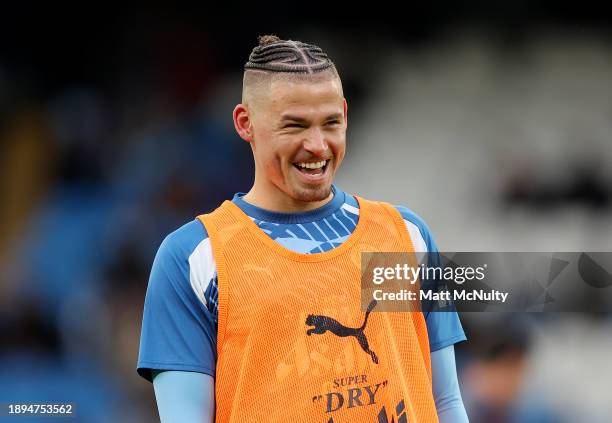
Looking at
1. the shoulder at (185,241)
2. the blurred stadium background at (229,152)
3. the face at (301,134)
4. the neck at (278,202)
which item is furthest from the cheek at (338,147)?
the blurred stadium background at (229,152)

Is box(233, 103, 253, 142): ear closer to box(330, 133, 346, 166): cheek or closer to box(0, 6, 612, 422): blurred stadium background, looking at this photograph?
box(330, 133, 346, 166): cheek

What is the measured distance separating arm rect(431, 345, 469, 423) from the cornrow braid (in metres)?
0.74

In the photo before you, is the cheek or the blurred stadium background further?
the blurred stadium background

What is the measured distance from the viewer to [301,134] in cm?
226

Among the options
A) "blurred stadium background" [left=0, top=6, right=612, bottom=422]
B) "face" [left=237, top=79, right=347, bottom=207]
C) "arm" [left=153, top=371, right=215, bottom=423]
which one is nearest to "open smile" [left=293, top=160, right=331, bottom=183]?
"face" [left=237, top=79, right=347, bottom=207]

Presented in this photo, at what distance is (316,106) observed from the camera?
7.39 feet

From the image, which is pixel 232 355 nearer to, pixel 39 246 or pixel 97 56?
pixel 39 246

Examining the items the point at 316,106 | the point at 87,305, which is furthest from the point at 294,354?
the point at 87,305

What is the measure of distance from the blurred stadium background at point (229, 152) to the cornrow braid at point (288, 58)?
3130 millimetres

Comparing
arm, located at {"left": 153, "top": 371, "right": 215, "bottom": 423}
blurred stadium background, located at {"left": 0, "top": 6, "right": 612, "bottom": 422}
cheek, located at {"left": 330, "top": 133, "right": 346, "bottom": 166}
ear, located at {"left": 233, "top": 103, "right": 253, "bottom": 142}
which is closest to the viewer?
arm, located at {"left": 153, "top": 371, "right": 215, "bottom": 423}

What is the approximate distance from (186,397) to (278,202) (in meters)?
0.51

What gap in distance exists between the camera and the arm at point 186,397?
2154 mm

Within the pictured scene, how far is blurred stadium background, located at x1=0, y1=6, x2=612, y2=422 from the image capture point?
17.6 ft

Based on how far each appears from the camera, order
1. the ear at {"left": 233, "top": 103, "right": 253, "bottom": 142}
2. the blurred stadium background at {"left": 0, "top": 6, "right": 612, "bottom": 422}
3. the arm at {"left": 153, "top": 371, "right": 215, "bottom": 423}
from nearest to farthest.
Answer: the arm at {"left": 153, "top": 371, "right": 215, "bottom": 423}
the ear at {"left": 233, "top": 103, "right": 253, "bottom": 142}
the blurred stadium background at {"left": 0, "top": 6, "right": 612, "bottom": 422}
